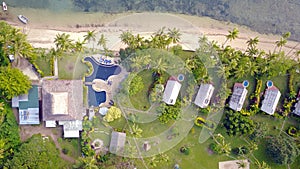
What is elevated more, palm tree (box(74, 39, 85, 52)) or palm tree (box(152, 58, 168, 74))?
palm tree (box(74, 39, 85, 52))

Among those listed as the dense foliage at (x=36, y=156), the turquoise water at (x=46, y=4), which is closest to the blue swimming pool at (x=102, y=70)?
the turquoise water at (x=46, y=4)

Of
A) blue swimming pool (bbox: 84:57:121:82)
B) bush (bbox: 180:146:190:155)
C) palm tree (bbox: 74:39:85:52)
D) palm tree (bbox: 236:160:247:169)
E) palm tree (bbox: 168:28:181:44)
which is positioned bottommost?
palm tree (bbox: 236:160:247:169)

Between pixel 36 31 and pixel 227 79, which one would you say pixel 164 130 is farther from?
pixel 36 31

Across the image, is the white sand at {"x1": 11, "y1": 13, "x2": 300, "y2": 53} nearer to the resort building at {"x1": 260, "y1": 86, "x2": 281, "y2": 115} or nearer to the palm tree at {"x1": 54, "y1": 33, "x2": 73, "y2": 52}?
the palm tree at {"x1": 54, "y1": 33, "x2": 73, "y2": 52}

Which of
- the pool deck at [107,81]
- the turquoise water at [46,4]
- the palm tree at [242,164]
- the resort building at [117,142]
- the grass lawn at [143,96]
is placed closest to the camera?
the resort building at [117,142]

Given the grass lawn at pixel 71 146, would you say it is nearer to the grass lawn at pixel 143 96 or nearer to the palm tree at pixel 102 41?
the grass lawn at pixel 143 96

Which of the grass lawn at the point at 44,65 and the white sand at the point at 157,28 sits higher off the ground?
the white sand at the point at 157,28

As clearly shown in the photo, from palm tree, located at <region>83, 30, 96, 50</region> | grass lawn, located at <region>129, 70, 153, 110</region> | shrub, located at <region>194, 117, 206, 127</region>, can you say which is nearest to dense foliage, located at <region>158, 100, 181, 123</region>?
grass lawn, located at <region>129, 70, 153, 110</region>
